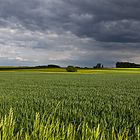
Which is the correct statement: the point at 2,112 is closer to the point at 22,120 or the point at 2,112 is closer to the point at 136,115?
the point at 22,120

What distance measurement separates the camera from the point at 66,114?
31.1ft

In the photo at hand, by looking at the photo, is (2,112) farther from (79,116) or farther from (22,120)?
(79,116)

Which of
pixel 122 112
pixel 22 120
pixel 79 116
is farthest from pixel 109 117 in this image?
pixel 22 120

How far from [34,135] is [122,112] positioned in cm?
508

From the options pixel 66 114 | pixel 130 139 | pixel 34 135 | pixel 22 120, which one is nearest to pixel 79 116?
pixel 66 114

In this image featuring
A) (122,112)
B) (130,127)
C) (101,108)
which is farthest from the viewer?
(101,108)

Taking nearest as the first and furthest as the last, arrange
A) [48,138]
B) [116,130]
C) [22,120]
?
[48,138]
[116,130]
[22,120]

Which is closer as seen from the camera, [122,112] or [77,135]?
[77,135]

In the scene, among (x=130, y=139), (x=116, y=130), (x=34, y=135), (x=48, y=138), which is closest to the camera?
(x=48, y=138)

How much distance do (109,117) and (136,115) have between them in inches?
46.9

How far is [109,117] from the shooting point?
8852mm

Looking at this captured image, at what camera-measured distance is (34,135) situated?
591 centimetres

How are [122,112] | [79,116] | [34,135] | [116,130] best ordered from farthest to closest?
[122,112]
[79,116]
[116,130]
[34,135]

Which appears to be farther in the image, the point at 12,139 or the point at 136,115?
the point at 136,115
